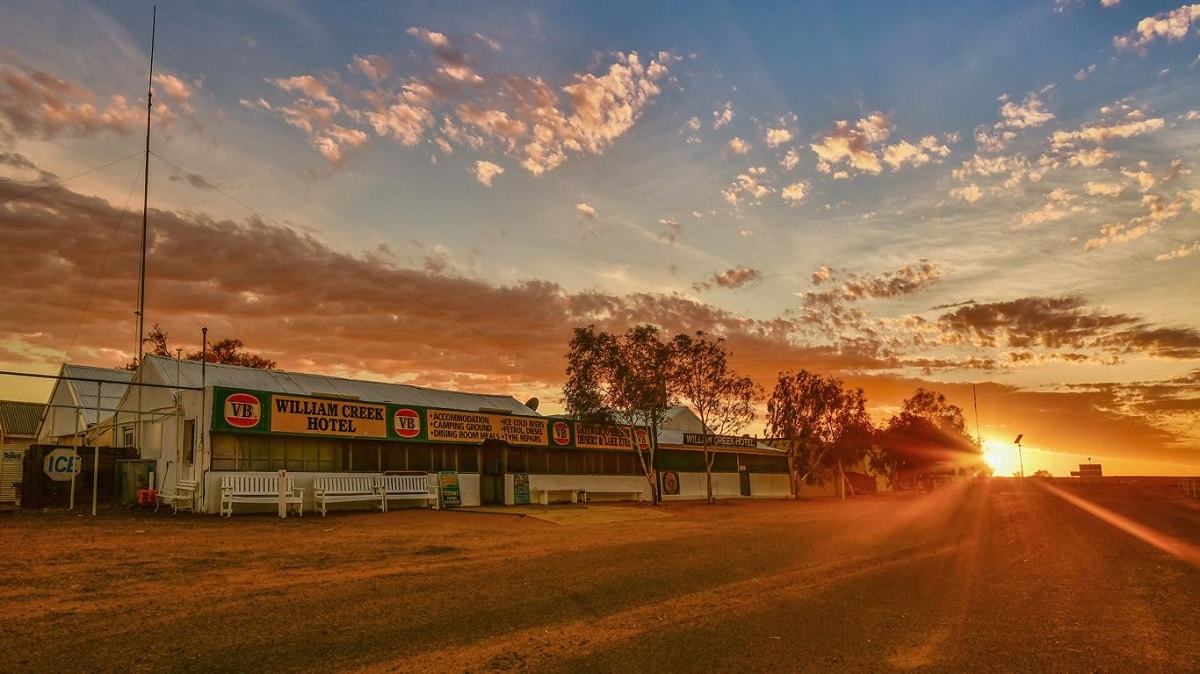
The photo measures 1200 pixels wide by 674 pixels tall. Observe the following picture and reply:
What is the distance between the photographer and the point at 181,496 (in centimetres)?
2153

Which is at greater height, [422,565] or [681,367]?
[681,367]

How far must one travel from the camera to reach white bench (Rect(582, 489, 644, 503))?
114 ft

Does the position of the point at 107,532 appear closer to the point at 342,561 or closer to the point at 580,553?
the point at 342,561

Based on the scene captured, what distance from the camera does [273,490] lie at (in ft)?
73.5

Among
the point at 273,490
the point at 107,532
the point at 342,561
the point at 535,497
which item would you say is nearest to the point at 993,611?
the point at 342,561

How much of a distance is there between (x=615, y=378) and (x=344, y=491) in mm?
14911

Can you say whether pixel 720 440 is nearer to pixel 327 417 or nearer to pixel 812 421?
pixel 812 421

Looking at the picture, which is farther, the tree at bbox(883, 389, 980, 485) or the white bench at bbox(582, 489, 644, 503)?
the tree at bbox(883, 389, 980, 485)

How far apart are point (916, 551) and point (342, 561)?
12323mm

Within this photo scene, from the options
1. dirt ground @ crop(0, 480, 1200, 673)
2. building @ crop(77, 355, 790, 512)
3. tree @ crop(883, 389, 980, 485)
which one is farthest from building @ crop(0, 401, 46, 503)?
tree @ crop(883, 389, 980, 485)

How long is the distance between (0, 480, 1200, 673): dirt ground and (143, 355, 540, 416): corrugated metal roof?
772 centimetres

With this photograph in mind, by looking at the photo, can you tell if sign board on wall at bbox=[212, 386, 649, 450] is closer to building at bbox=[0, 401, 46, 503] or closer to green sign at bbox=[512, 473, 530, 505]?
green sign at bbox=[512, 473, 530, 505]

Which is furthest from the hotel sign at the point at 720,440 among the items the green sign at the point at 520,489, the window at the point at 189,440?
the window at the point at 189,440

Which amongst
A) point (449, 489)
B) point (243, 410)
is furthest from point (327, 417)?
point (449, 489)
